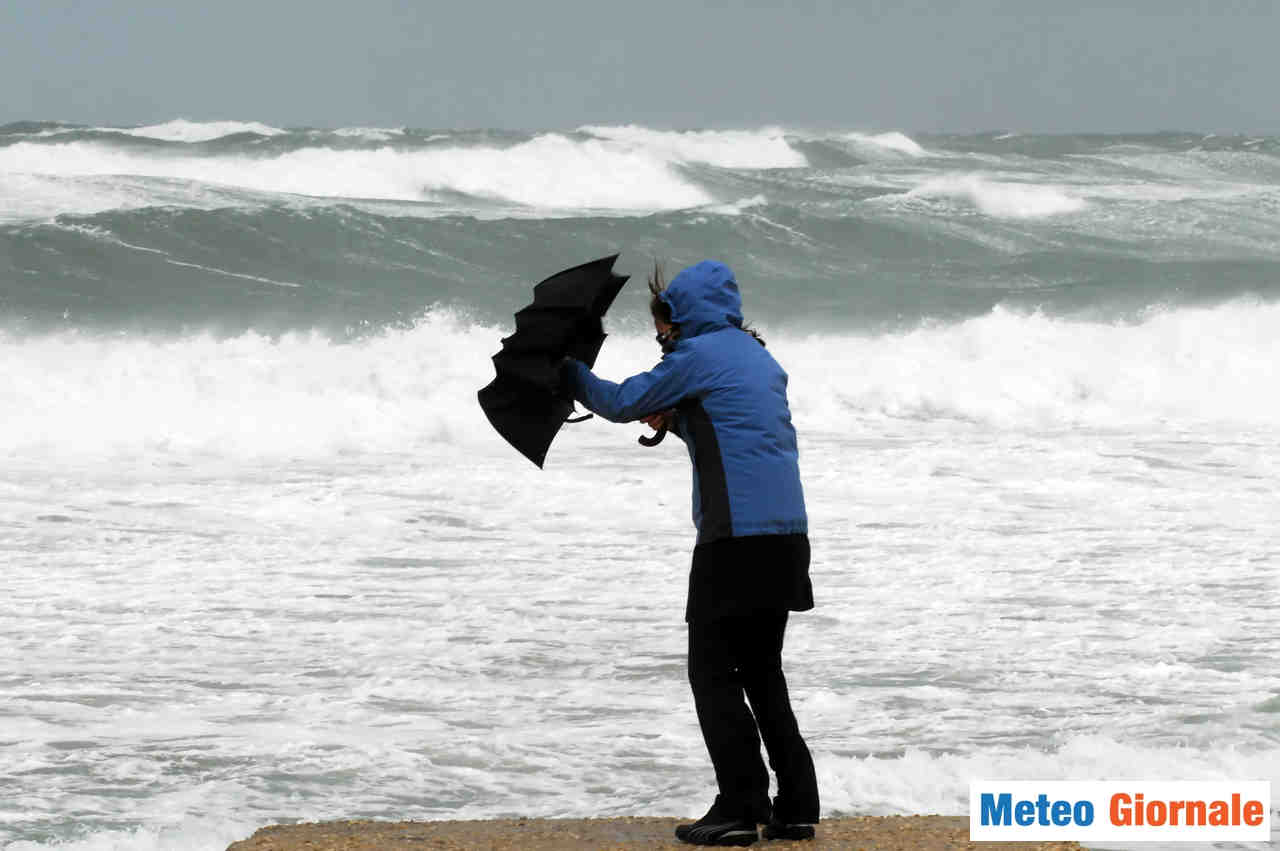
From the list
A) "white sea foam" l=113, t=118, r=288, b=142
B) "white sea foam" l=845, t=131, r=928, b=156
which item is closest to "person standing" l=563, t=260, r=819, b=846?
"white sea foam" l=113, t=118, r=288, b=142

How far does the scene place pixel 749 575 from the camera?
12.5ft

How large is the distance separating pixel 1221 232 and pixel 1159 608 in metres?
23.9

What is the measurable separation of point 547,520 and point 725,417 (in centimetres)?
617

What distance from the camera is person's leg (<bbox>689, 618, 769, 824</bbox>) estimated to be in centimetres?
395

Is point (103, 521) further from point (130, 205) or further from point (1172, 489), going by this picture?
point (130, 205)

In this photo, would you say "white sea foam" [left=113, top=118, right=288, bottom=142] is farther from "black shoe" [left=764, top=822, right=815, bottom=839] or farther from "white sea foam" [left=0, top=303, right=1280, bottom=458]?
"black shoe" [left=764, top=822, right=815, bottom=839]

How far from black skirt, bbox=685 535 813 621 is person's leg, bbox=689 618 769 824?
0.09 meters

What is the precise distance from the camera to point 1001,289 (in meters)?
24.6

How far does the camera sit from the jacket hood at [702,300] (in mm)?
3994

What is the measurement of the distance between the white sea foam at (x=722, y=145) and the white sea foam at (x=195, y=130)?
330 inches

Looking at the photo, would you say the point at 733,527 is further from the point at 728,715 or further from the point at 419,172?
the point at 419,172

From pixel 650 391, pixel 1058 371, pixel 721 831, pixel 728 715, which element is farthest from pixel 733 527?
pixel 1058 371

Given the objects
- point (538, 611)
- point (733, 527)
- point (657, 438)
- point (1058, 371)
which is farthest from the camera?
point (1058, 371)

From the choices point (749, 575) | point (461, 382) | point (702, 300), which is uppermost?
point (702, 300)
